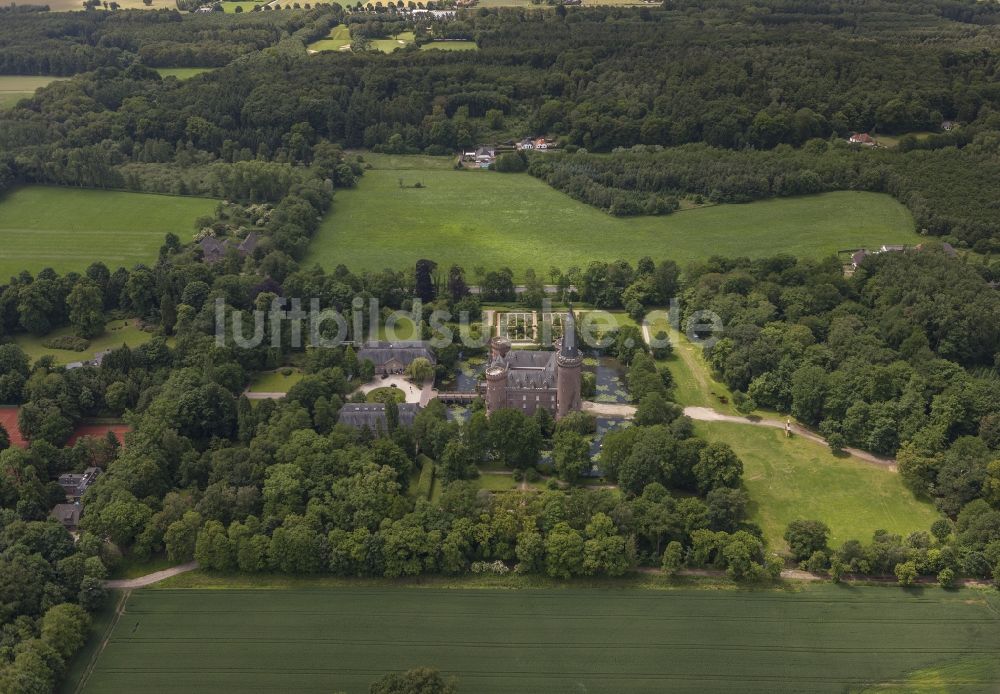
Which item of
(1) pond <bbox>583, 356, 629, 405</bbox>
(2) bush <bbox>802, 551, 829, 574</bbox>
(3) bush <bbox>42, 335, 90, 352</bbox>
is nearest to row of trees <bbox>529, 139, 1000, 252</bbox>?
(1) pond <bbox>583, 356, 629, 405</bbox>

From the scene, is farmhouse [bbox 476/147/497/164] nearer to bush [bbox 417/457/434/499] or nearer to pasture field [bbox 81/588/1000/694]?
bush [bbox 417/457/434/499]

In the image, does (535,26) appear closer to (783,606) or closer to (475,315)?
(475,315)

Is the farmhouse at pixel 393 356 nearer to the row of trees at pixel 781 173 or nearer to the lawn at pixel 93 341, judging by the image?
the lawn at pixel 93 341

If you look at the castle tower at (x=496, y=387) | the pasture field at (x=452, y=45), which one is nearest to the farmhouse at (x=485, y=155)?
the pasture field at (x=452, y=45)

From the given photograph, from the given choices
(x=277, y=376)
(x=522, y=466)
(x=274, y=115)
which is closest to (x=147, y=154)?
(x=274, y=115)

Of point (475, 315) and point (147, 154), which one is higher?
point (147, 154)

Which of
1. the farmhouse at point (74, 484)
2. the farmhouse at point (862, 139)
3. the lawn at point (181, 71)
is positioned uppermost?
the lawn at point (181, 71)
